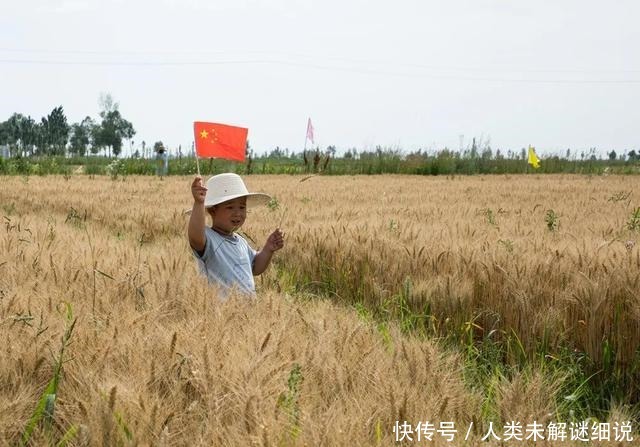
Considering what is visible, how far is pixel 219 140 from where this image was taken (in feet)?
14.3

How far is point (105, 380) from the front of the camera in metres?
1.64

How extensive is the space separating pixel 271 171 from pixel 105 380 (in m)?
22.8

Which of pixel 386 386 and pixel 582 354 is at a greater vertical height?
pixel 386 386

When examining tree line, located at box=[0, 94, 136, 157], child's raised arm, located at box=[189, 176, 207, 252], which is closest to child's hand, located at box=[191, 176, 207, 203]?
child's raised arm, located at box=[189, 176, 207, 252]

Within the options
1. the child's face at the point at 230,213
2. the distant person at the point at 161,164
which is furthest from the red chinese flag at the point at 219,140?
the distant person at the point at 161,164

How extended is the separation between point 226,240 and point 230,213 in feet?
0.57

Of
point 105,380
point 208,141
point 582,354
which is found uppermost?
point 208,141

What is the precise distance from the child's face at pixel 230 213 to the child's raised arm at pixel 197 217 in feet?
1.02

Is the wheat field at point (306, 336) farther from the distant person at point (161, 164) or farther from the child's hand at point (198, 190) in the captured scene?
the distant person at point (161, 164)

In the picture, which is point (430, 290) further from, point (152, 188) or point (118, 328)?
point (152, 188)

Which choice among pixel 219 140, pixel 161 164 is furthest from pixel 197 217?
pixel 161 164

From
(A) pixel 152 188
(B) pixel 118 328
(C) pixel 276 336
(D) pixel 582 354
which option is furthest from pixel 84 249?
(A) pixel 152 188

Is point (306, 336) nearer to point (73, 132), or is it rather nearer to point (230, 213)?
point (230, 213)

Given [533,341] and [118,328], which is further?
[533,341]
